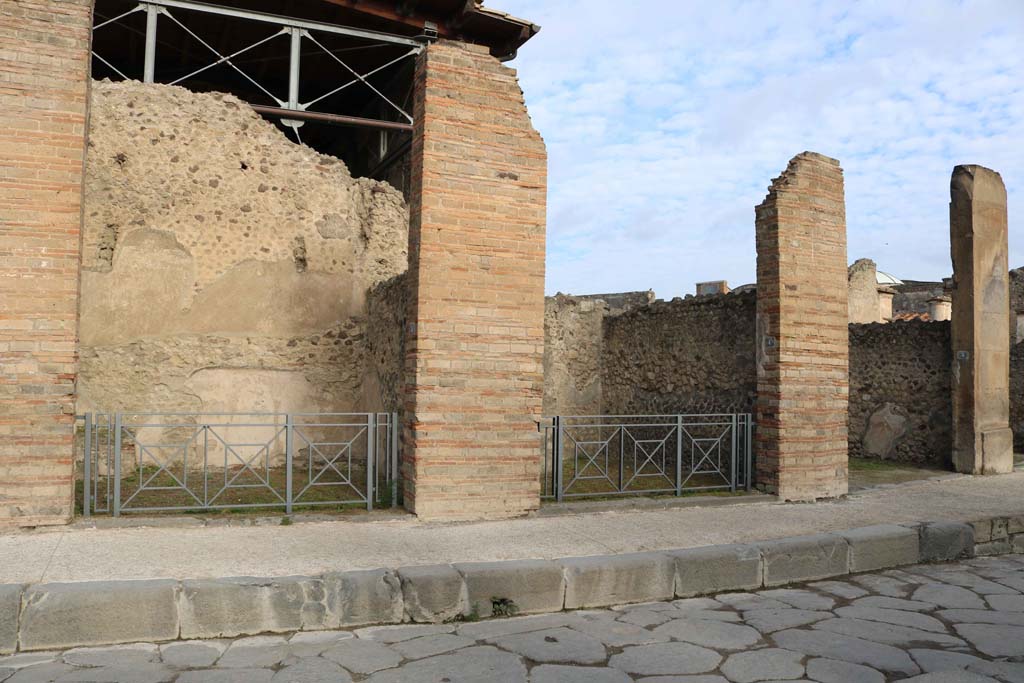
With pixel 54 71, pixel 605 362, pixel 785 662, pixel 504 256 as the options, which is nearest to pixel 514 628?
pixel 785 662

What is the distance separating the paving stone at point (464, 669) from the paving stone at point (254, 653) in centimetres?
52

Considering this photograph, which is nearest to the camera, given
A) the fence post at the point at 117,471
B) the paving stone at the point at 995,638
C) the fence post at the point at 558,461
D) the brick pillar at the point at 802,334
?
the paving stone at the point at 995,638

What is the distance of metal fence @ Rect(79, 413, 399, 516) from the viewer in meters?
5.37

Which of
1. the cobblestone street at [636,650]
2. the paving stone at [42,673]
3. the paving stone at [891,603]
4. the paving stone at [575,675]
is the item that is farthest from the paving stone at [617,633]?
the paving stone at [42,673]

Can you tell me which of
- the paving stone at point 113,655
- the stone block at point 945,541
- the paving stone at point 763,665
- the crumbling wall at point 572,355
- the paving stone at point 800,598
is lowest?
the paving stone at point 800,598

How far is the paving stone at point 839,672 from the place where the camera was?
317 centimetres

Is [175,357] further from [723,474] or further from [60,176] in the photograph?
[723,474]

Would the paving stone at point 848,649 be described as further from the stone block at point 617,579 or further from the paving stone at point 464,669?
the paving stone at point 464,669

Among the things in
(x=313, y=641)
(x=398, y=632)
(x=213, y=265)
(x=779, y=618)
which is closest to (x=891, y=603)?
(x=779, y=618)

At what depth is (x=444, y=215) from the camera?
5504 mm

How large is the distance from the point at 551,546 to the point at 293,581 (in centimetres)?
159

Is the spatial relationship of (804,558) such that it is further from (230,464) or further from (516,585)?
(230,464)

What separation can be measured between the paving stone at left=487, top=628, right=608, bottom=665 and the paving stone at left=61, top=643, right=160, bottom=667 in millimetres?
1487

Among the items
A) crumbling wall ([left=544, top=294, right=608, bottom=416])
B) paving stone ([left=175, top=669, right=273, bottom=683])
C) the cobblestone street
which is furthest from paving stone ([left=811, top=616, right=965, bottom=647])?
crumbling wall ([left=544, top=294, right=608, bottom=416])
